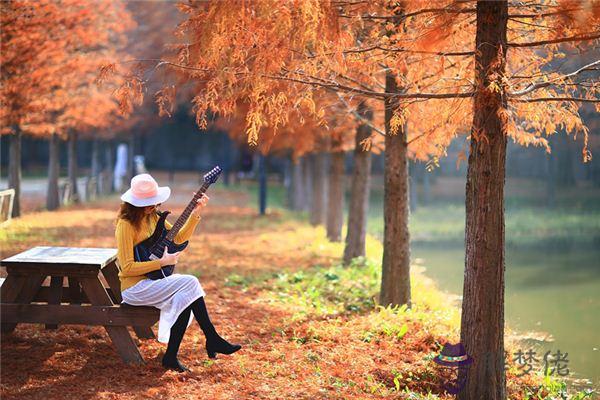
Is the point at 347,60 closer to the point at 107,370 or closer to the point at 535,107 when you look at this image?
the point at 535,107

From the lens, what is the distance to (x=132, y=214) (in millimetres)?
6863

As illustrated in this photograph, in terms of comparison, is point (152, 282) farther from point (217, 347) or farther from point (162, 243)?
point (217, 347)

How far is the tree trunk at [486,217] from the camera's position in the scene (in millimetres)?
6465

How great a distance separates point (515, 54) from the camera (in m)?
8.71

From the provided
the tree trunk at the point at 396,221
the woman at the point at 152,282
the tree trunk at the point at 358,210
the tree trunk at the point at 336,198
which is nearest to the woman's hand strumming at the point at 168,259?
the woman at the point at 152,282

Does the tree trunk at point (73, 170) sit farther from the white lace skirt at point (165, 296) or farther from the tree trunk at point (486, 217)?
the tree trunk at point (486, 217)

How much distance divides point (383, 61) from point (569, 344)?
505 cm

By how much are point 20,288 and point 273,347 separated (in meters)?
2.62

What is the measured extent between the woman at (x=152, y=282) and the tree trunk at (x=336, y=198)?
12.3m

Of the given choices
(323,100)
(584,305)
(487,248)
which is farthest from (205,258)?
(487,248)

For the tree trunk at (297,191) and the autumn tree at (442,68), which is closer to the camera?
the autumn tree at (442,68)

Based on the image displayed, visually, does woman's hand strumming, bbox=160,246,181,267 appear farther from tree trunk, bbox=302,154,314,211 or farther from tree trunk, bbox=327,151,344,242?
tree trunk, bbox=302,154,314,211

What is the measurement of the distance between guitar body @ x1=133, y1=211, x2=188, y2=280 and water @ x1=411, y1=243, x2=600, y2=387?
4874mm

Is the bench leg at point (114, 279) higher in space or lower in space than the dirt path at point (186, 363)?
higher
